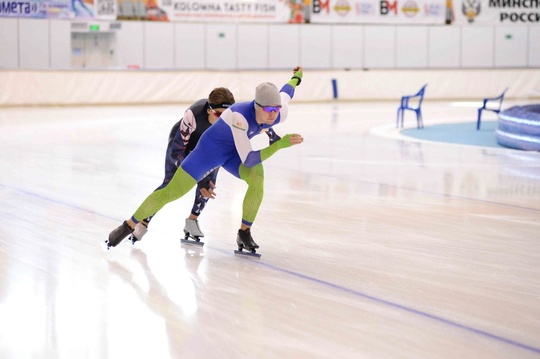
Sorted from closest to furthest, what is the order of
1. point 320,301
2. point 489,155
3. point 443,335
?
point 443,335 → point 320,301 → point 489,155

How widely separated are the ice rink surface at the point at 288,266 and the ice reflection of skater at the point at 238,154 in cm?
29

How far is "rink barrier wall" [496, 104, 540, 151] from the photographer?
1200cm

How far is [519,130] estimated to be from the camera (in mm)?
12336

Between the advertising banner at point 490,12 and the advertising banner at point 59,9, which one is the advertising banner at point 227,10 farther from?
the advertising banner at point 490,12

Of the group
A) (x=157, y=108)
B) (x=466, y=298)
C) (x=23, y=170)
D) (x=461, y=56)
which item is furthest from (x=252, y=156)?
(x=461, y=56)

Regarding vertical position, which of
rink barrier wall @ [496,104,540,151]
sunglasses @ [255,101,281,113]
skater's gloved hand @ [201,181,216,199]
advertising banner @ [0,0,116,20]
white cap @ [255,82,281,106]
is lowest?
skater's gloved hand @ [201,181,216,199]

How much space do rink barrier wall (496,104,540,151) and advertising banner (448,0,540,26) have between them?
1366 cm

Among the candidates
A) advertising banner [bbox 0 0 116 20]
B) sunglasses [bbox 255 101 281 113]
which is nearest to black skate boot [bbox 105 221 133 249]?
sunglasses [bbox 255 101 281 113]

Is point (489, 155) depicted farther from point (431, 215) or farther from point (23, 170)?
point (23, 170)

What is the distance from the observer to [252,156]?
525 cm

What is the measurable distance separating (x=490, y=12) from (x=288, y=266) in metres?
22.4

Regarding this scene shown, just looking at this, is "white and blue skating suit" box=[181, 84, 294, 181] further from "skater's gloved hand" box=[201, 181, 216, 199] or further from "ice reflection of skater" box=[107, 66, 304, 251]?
"skater's gloved hand" box=[201, 181, 216, 199]

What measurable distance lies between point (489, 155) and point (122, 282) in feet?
24.5

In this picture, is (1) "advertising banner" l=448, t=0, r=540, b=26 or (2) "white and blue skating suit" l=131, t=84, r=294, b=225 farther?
(1) "advertising banner" l=448, t=0, r=540, b=26
